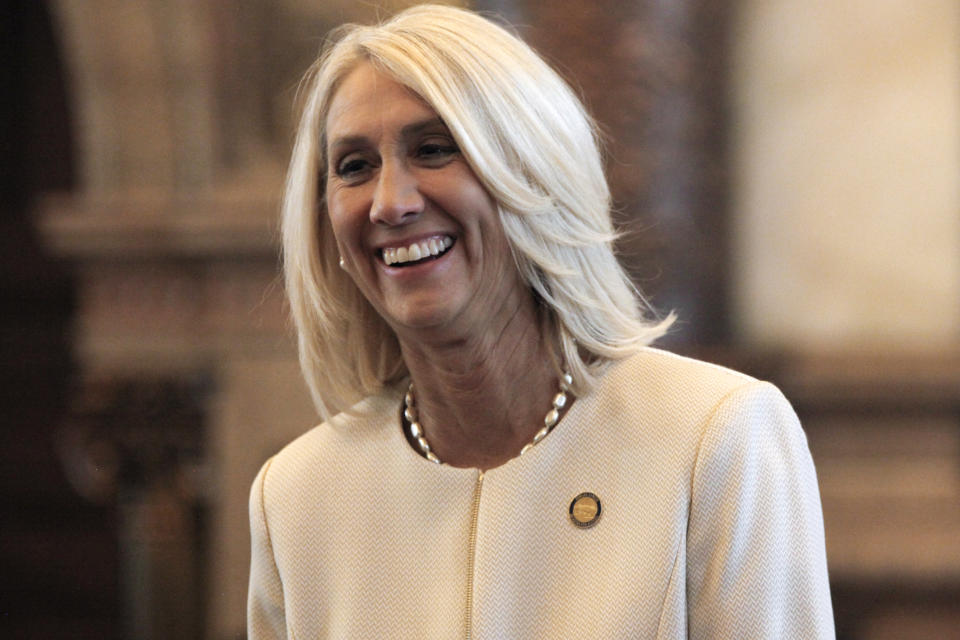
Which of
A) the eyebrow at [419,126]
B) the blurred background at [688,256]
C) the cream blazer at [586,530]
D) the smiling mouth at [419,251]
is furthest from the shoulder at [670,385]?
the blurred background at [688,256]

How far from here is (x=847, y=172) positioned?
4297 millimetres

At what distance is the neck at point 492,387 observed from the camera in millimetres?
1825

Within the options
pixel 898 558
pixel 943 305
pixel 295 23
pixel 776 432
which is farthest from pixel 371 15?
pixel 776 432

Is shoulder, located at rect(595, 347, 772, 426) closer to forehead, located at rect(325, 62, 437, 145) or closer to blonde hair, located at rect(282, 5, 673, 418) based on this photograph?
blonde hair, located at rect(282, 5, 673, 418)

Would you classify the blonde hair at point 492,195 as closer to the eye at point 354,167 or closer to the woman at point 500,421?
the woman at point 500,421

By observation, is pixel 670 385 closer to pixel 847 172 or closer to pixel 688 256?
pixel 688 256

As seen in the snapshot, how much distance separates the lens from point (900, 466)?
4242 mm

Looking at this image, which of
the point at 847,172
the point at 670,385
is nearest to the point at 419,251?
the point at 670,385

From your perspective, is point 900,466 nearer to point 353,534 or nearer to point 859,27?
point 859,27

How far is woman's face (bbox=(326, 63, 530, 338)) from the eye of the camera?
170cm

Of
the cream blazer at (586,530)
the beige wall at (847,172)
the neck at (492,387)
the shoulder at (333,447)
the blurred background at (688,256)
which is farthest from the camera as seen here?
the beige wall at (847,172)

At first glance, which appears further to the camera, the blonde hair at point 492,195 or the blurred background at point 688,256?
the blurred background at point 688,256

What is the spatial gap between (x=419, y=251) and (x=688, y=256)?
2103 millimetres

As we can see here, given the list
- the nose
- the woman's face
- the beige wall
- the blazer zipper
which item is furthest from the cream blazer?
the beige wall
